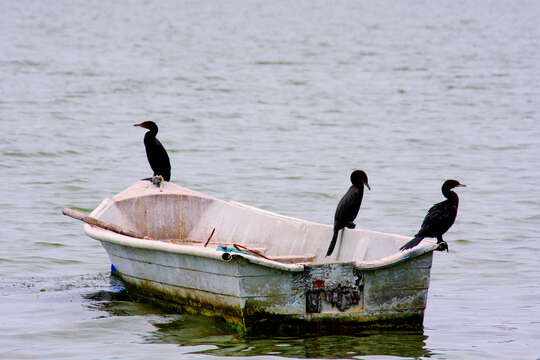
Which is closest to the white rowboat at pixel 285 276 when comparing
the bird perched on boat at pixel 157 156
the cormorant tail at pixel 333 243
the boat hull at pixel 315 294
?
the boat hull at pixel 315 294


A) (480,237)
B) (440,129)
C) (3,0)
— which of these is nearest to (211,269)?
(480,237)

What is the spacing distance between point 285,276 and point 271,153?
13280mm

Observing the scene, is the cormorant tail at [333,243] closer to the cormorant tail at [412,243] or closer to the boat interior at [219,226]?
the boat interior at [219,226]

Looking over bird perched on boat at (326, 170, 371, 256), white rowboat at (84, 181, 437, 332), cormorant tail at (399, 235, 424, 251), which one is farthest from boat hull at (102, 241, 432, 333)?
bird perched on boat at (326, 170, 371, 256)

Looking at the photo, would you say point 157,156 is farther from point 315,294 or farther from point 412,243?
point 412,243

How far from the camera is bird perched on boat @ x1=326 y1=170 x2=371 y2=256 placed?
841 cm

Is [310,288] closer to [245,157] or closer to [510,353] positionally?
[510,353]

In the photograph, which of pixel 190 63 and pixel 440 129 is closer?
pixel 440 129

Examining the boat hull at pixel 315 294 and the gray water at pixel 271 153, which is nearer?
the boat hull at pixel 315 294

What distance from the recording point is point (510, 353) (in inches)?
311

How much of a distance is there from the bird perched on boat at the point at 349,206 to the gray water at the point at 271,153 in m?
1.16

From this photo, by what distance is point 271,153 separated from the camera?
20.7 m

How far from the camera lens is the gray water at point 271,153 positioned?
8375 millimetres

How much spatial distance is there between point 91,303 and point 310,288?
2828 millimetres
